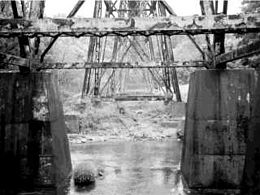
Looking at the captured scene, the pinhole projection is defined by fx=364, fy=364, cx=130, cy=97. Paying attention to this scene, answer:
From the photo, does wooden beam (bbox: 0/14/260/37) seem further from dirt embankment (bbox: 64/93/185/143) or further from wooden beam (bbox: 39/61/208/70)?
dirt embankment (bbox: 64/93/185/143)

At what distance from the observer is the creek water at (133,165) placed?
959cm

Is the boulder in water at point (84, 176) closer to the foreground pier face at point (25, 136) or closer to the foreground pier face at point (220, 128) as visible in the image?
the foreground pier face at point (25, 136)

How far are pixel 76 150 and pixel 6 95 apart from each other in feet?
27.1

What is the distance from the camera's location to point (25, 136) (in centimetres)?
827

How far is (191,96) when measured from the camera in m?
9.32

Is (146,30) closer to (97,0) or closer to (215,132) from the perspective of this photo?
(215,132)

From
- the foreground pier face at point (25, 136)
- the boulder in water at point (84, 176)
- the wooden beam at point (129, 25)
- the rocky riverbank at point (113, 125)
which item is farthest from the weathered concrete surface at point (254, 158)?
the rocky riverbank at point (113, 125)

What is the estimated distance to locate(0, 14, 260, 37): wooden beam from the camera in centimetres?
589

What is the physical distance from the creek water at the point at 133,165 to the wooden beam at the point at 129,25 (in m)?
4.73

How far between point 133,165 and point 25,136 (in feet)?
17.8

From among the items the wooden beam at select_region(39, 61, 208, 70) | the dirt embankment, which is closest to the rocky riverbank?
the dirt embankment

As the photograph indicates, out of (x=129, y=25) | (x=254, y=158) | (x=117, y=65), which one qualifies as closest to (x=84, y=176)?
(x=117, y=65)

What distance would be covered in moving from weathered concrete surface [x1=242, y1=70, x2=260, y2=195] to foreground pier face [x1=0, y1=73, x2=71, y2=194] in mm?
5110

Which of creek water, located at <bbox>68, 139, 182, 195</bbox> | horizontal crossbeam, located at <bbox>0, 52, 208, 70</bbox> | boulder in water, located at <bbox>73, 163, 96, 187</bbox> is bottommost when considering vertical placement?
creek water, located at <bbox>68, 139, 182, 195</bbox>
